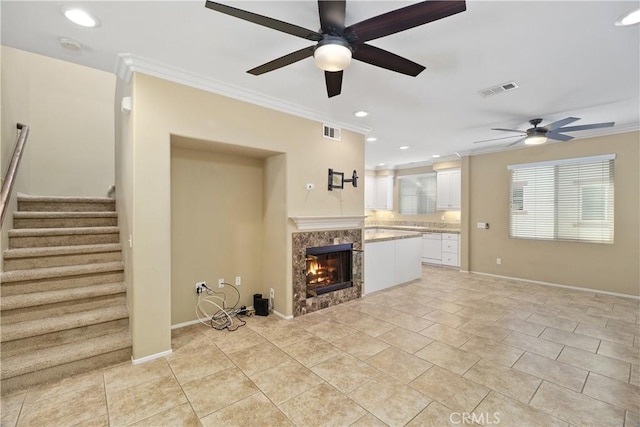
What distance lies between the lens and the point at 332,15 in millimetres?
1642

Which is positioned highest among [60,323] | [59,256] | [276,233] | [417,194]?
[417,194]

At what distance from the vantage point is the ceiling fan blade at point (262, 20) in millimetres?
1489

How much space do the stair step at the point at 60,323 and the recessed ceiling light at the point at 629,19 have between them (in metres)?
4.68

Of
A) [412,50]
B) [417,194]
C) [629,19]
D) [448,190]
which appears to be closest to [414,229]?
[417,194]

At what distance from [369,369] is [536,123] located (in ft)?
13.6

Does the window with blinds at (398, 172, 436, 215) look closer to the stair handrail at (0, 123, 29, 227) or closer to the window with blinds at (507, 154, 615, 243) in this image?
the window with blinds at (507, 154, 615, 243)

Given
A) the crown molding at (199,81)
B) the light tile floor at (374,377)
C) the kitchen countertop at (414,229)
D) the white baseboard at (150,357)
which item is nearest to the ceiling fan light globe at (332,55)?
the crown molding at (199,81)

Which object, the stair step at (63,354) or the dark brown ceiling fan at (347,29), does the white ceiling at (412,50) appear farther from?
the stair step at (63,354)

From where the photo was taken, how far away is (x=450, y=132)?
191 inches

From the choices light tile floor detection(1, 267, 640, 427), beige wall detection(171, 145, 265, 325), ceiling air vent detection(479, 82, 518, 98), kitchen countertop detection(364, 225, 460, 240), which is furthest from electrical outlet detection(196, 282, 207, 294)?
kitchen countertop detection(364, 225, 460, 240)

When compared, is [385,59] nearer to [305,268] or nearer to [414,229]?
[305,268]

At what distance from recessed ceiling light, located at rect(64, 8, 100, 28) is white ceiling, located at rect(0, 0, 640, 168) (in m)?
0.05

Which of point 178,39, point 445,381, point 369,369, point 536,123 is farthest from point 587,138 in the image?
point 178,39

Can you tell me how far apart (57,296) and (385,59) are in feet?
11.6
